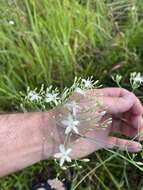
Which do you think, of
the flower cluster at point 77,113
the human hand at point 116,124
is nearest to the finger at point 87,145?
the human hand at point 116,124

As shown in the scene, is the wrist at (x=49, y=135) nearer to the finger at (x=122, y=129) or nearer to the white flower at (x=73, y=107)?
the white flower at (x=73, y=107)

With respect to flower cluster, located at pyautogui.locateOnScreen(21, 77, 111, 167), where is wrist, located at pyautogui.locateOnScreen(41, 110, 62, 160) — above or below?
below

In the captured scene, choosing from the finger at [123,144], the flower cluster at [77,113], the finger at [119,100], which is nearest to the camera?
the flower cluster at [77,113]

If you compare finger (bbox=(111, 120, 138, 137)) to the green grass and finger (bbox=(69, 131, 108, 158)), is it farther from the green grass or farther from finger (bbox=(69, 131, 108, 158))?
the green grass

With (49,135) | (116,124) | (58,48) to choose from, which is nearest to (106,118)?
(116,124)

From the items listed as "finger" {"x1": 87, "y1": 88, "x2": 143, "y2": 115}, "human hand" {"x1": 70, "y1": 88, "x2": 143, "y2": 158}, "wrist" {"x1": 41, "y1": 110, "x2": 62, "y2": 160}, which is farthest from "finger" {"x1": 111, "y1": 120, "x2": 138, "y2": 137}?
"wrist" {"x1": 41, "y1": 110, "x2": 62, "y2": 160}
